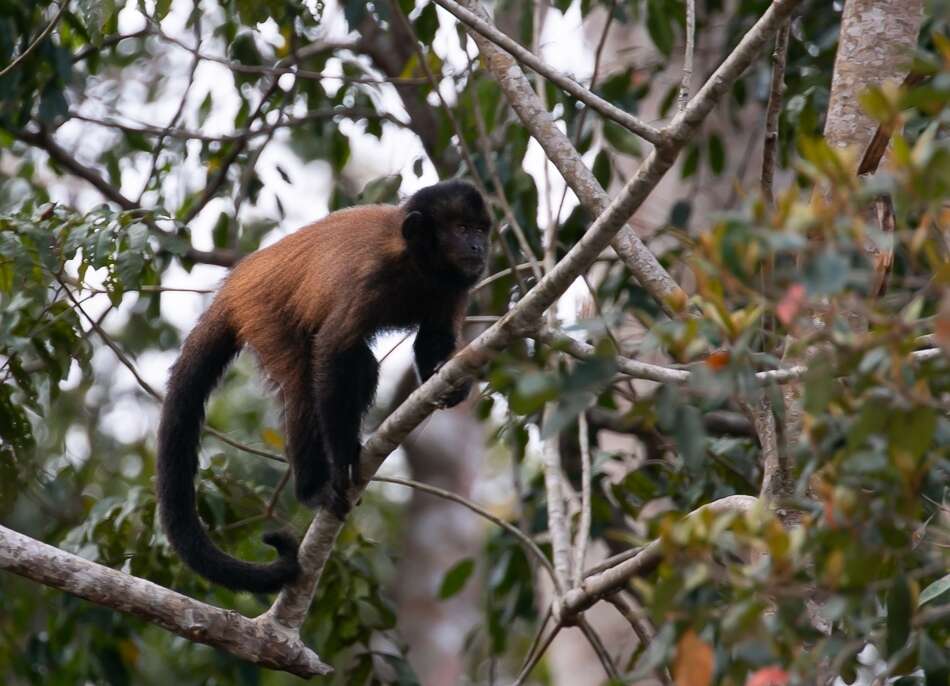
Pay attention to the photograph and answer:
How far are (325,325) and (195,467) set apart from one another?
0.79 metres

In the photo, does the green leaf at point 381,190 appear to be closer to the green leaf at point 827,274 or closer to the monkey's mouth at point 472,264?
the monkey's mouth at point 472,264

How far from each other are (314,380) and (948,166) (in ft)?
10.8

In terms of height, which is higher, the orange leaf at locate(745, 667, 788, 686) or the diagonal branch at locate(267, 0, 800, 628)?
the diagonal branch at locate(267, 0, 800, 628)

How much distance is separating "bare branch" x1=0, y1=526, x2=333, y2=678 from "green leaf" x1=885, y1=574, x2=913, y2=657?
7.11ft

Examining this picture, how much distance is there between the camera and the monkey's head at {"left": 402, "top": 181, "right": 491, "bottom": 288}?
5.14 m

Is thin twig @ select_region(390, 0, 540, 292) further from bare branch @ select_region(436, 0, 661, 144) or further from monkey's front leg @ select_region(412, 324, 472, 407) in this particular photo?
bare branch @ select_region(436, 0, 661, 144)

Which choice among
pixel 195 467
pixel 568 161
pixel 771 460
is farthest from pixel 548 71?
pixel 195 467

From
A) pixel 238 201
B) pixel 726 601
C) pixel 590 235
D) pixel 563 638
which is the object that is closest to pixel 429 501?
pixel 563 638

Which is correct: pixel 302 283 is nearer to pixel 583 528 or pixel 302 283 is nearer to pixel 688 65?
pixel 583 528

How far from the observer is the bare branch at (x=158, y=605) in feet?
12.1

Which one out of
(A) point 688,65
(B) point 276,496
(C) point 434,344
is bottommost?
(B) point 276,496

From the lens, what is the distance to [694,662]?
A: 6.43 feet

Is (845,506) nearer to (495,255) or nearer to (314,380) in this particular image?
(314,380)

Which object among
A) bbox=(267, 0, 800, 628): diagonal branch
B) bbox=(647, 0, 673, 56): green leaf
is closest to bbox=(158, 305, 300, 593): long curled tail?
bbox=(267, 0, 800, 628): diagonal branch
